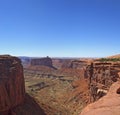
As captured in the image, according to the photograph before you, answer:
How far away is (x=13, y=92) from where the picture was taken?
5103 cm

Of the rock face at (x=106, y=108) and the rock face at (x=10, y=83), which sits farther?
the rock face at (x=10, y=83)

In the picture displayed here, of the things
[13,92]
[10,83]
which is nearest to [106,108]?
[10,83]

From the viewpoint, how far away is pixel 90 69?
50469 millimetres

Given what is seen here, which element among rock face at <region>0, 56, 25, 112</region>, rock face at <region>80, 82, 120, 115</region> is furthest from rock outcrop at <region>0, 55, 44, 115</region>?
rock face at <region>80, 82, 120, 115</region>

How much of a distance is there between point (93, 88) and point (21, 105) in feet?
52.4

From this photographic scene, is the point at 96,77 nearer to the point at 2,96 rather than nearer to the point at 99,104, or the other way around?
the point at 2,96

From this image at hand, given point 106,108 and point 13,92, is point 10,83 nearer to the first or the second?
point 13,92

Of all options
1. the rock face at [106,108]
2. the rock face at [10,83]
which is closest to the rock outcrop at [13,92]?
the rock face at [10,83]

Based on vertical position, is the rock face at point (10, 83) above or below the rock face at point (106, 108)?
below

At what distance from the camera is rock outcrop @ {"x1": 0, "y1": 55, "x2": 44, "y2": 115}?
156ft

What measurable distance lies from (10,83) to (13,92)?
2.04m

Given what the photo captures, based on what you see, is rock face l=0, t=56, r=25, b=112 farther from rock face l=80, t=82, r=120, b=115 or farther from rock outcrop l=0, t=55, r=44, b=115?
rock face l=80, t=82, r=120, b=115

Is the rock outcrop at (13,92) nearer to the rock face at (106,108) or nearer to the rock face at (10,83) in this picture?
the rock face at (10,83)

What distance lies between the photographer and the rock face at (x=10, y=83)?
4759 centimetres
